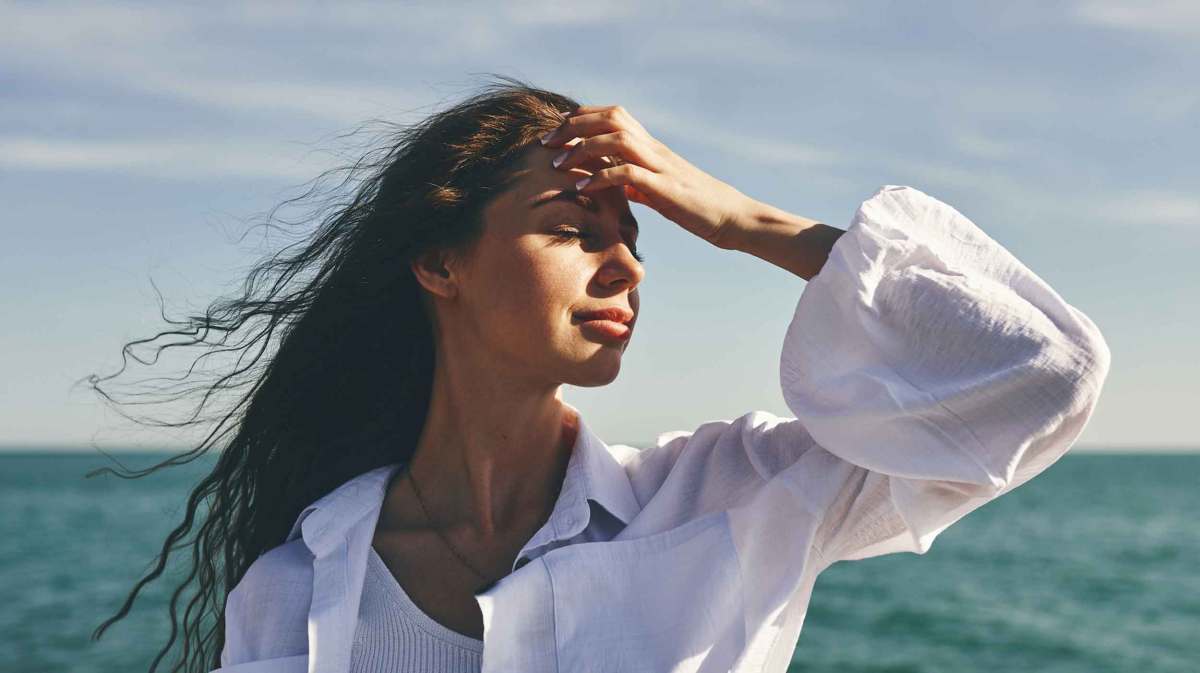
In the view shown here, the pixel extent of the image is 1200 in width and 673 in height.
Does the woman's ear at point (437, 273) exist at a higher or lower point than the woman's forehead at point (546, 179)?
lower

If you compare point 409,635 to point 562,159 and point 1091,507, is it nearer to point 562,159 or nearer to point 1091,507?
point 562,159

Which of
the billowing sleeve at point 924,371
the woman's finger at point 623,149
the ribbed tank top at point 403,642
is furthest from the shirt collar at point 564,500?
the woman's finger at point 623,149

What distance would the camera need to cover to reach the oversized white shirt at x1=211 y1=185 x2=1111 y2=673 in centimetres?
198

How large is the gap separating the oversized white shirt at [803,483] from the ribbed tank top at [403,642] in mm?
78

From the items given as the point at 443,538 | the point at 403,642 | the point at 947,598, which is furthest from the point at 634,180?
the point at 947,598

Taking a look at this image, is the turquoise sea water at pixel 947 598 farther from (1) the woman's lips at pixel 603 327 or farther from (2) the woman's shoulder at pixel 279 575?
(1) the woman's lips at pixel 603 327

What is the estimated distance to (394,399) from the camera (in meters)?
2.87

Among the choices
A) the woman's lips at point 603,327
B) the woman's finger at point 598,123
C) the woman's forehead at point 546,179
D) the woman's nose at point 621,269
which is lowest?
the woman's lips at point 603,327

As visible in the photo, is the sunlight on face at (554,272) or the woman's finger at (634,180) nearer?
the woman's finger at (634,180)

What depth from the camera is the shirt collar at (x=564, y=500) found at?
7.81 feet

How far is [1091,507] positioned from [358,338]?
4679 cm

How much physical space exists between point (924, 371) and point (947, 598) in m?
21.0

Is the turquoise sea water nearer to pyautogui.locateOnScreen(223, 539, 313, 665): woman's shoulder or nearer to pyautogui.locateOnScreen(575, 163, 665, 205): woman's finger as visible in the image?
pyautogui.locateOnScreen(223, 539, 313, 665): woman's shoulder

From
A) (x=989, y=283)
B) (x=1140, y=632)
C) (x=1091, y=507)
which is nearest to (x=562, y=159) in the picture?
(x=989, y=283)
